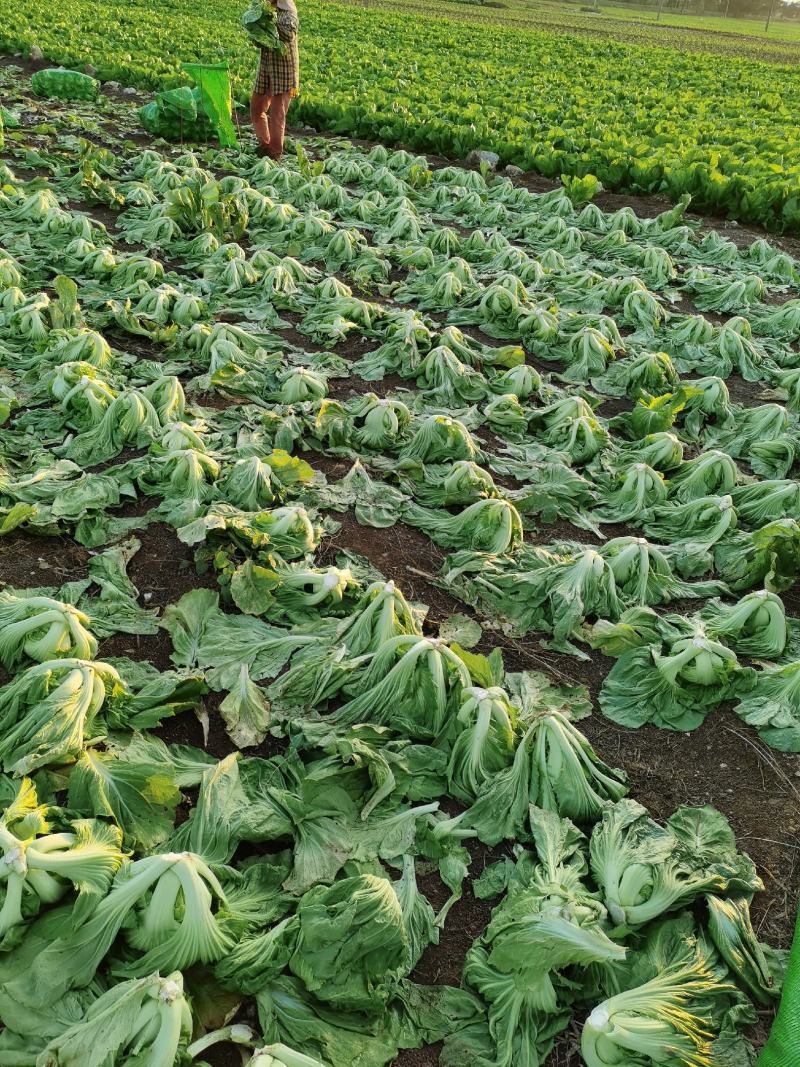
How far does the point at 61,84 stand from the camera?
633 inches

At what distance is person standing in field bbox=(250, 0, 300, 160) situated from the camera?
1165cm

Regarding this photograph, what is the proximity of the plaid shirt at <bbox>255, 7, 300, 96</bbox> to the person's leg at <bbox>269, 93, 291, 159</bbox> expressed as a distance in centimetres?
17

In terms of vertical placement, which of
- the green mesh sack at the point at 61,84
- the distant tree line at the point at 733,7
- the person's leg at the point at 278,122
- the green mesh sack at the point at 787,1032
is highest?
the distant tree line at the point at 733,7

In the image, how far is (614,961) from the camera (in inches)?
113

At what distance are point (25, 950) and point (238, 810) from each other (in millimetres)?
867

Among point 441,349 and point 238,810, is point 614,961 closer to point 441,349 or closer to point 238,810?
point 238,810

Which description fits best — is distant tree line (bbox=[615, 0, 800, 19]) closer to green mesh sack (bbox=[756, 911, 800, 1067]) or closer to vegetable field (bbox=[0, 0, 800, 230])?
vegetable field (bbox=[0, 0, 800, 230])

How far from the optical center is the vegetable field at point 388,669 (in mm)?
2715

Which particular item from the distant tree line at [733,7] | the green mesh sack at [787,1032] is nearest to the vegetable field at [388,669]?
the green mesh sack at [787,1032]

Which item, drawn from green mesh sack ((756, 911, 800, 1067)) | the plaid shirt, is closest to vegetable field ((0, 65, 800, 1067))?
green mesh sack ((756, 911, 800, 1067))

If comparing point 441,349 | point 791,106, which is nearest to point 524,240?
point 441,349

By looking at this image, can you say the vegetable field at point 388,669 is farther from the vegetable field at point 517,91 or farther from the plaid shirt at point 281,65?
the vegetable field at point 517,91

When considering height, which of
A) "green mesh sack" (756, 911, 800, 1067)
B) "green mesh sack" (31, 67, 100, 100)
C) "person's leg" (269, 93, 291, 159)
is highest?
"green mesh sack" (31, 67, 100, 100)

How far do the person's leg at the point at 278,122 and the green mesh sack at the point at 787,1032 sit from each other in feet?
43.3
